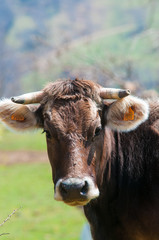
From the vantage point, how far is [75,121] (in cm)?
538

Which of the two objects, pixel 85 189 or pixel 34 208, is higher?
pixel 85 189

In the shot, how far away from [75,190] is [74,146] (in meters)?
0.61

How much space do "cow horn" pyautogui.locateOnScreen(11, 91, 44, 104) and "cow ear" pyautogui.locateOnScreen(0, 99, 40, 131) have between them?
178mm

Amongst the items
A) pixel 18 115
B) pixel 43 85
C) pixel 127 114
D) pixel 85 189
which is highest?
pixel 43 85

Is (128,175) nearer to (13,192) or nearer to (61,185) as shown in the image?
(61,185)

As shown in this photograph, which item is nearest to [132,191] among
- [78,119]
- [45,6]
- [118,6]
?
[78,119]

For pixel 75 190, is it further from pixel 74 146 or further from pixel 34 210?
pixel 34 210

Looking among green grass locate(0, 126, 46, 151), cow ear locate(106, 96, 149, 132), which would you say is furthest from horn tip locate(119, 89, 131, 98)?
green grass locate(0, 126, 46, 151)

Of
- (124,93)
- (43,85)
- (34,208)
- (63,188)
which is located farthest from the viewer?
(34,208)

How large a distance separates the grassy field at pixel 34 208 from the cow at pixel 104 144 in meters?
4.52

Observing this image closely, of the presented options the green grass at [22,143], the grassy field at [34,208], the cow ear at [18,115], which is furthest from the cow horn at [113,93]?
the green grass at [22,143]

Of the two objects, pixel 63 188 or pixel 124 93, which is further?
pixel 124 93

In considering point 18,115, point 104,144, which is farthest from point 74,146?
point 18,115

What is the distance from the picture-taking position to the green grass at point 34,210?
14084mm
